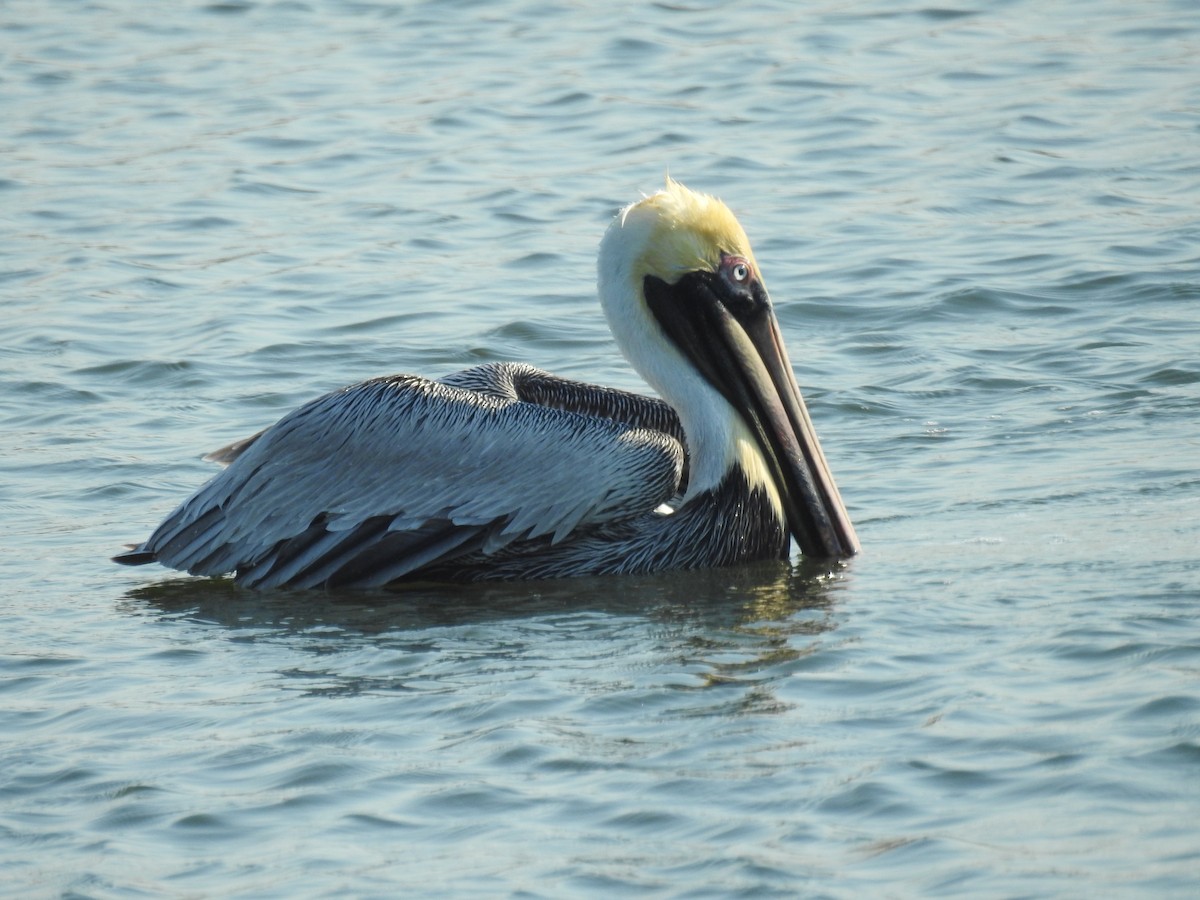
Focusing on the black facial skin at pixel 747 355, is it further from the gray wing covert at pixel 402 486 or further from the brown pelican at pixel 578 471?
the gray wing covert at pixel 402 486

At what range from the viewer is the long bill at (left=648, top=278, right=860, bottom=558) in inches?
285

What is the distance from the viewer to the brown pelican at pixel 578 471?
711cm

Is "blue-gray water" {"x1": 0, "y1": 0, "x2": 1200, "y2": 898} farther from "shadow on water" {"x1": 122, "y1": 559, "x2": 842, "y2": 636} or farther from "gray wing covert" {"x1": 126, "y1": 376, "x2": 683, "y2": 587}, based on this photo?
"gray wing covert" {"x1": 126, "y1": 376, "x2": 683, "y2": 587}

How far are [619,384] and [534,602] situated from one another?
271 centimetres

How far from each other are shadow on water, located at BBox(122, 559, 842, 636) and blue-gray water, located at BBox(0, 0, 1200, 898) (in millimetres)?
31

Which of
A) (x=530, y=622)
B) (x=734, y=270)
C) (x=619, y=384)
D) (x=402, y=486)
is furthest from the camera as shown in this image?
(x=619, y=384)

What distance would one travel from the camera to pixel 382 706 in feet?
18.9

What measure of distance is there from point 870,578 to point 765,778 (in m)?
1.92

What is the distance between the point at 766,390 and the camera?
7391 millimetres

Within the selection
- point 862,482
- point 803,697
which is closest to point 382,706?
point 803,697

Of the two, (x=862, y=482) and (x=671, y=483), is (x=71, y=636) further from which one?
(x=862, y=482)

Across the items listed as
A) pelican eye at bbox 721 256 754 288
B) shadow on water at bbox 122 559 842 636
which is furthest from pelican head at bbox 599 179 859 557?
shadow on water at bbox 122 559 842 636

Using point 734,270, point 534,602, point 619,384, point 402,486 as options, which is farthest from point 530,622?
point 619,384

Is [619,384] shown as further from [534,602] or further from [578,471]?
[534,602]
